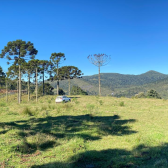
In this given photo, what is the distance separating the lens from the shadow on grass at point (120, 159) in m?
4.36

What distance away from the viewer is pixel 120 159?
186 inches

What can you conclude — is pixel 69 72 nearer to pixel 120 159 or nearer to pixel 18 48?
pixel 18 48

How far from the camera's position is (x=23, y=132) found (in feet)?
24.9

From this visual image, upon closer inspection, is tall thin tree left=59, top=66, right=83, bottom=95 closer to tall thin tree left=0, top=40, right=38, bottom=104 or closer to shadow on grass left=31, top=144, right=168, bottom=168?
tall thin tree left=0, top=40, right=38, bottom=104

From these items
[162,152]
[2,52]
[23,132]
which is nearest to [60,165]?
[162,152]

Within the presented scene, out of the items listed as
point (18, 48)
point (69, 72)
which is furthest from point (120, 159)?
point (69, 72)

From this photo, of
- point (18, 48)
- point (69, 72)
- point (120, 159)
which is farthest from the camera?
point (69, 72)

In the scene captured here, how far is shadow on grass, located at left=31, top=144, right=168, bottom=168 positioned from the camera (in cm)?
436

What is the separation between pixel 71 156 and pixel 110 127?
12.9 feet

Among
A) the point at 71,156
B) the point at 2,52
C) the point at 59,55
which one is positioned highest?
the point at 59,55

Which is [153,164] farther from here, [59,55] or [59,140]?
[59,55]

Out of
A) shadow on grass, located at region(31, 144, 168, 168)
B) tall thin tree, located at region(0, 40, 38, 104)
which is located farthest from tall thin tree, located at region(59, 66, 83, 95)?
shadow on grass, located at region(31, 144, 168, 168)

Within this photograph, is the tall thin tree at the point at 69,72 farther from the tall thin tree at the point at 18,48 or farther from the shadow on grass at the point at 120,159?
the shadow on grass at the point at 120,159

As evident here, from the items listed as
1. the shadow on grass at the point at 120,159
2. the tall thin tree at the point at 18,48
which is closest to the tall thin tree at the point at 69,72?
the tall thin tree at the point at 18,48
